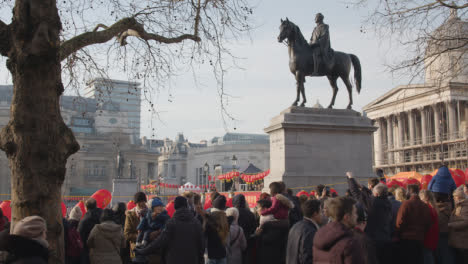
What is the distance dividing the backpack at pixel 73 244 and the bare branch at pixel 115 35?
120 inches

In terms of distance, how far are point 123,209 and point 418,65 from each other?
24.9 ft

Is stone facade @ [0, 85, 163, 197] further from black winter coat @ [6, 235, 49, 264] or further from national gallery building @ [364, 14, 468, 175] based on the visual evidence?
black winter coat @ [6, 235, 49, 264]

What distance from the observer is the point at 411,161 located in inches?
2943

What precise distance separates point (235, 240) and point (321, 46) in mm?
10752

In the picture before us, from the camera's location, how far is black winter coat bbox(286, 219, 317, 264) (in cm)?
631

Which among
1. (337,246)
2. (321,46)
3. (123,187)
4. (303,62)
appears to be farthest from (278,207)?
(123,187)

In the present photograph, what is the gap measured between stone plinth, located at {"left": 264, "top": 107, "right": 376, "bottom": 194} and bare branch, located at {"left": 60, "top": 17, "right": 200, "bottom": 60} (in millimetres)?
7707

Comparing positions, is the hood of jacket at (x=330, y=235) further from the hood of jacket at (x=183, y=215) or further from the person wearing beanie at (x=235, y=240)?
the person wearing beanie at (x=235, y=240)

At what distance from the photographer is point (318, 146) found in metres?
17.4

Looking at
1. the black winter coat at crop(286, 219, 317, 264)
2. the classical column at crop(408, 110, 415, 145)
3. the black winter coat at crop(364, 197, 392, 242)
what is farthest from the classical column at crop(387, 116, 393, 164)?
the black winter coat at crop(286, 219, 317, 264)

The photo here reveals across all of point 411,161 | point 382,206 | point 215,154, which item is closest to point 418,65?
point 382,206

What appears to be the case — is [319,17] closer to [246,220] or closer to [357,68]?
[357,68]

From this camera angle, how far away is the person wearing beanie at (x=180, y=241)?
296 inches

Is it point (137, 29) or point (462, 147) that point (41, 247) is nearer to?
point (137, 29)
